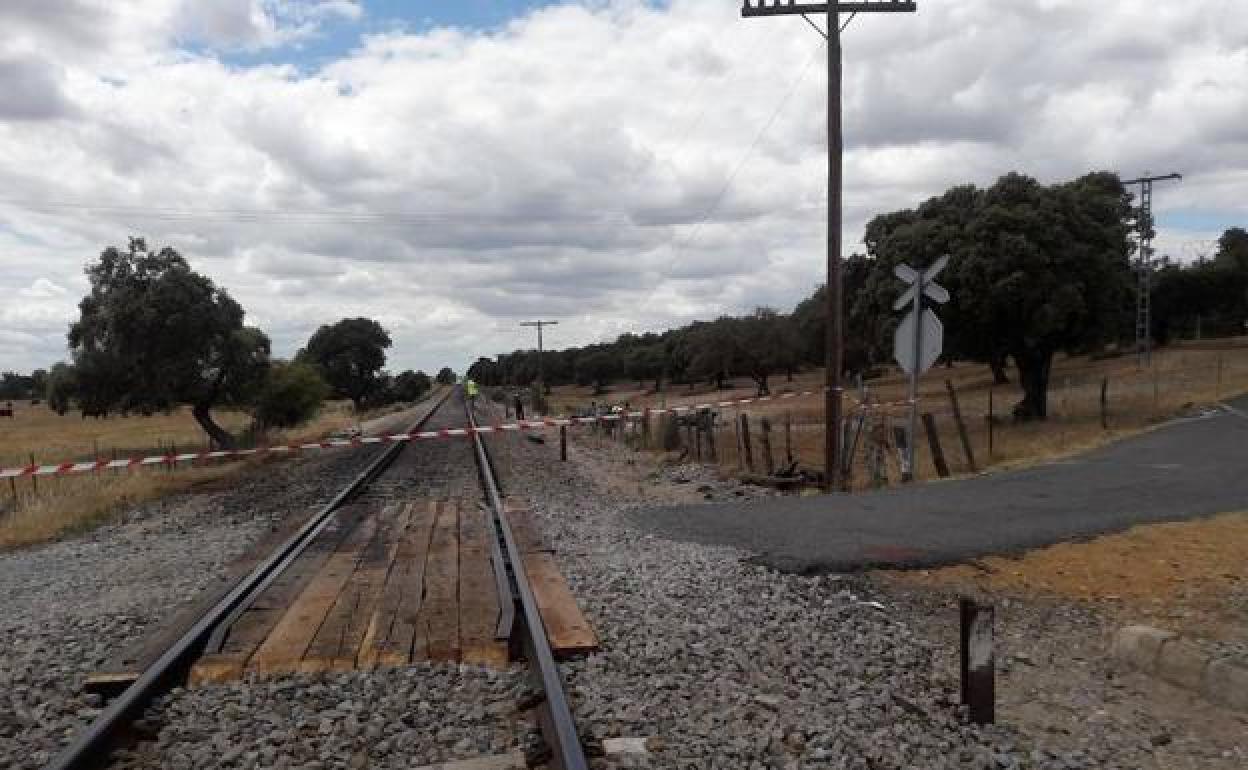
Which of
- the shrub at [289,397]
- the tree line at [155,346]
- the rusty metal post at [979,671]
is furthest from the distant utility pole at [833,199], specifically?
the shrub at [289,397]

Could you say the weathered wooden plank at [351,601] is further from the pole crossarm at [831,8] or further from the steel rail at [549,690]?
the pole crossarm at [831,8]

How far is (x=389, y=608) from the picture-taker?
7.54 m

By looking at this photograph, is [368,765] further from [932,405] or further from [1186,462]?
[932,405]

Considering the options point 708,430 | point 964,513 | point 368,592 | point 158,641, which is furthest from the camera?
point 708,430

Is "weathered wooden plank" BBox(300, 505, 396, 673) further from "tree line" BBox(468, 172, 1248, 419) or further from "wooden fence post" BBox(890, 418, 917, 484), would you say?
"tree line" BBox(468, 172, 1248, 419)

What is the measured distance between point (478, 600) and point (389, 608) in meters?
0.64

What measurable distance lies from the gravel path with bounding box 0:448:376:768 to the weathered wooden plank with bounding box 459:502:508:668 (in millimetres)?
2116

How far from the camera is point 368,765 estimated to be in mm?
4750

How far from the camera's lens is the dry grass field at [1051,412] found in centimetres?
2022

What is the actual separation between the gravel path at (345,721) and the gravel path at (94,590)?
59 cm

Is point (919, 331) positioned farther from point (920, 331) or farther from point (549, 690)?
point (549, 690)

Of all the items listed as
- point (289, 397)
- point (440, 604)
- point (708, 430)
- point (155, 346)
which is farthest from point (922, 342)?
point (289, 397)

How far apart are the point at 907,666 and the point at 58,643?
5530mm

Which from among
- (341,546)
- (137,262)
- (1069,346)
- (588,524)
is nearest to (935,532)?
(588,524)
